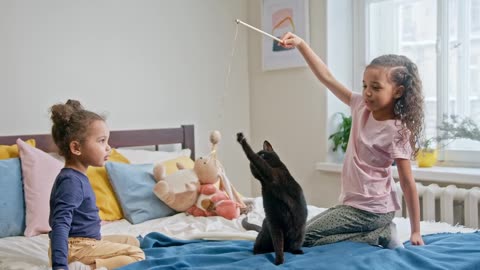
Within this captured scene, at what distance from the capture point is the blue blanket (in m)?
1.40

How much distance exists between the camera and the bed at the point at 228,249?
1.42m

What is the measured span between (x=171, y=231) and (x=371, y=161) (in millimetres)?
888

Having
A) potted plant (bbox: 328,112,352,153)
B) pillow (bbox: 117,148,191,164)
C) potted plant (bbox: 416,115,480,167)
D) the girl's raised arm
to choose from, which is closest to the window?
potted plant (bbox: 416,115,480,167)

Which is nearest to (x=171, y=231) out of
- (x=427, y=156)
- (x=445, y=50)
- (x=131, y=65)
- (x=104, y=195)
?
(x=104, y=195)

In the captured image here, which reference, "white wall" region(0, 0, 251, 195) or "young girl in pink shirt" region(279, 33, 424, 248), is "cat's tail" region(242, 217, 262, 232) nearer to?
"young girl in pink shirt" region(279, 33, 424, 248)

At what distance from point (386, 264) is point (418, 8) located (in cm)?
198

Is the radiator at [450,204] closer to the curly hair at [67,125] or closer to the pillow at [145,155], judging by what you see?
the pillow at [145,155]

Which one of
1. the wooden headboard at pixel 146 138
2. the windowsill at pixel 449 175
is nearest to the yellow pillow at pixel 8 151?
the wooden headboard at pixel 146 138

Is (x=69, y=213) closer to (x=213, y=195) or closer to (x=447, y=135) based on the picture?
(x=213, y=195)

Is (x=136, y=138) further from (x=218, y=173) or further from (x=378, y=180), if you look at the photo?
(x=378, y=180)

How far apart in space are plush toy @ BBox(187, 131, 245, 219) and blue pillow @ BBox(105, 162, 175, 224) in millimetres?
164

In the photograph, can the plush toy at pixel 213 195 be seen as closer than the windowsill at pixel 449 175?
Yes

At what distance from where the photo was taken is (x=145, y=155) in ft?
8.98

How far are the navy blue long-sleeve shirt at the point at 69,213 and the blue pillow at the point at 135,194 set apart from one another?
0.78 metres
